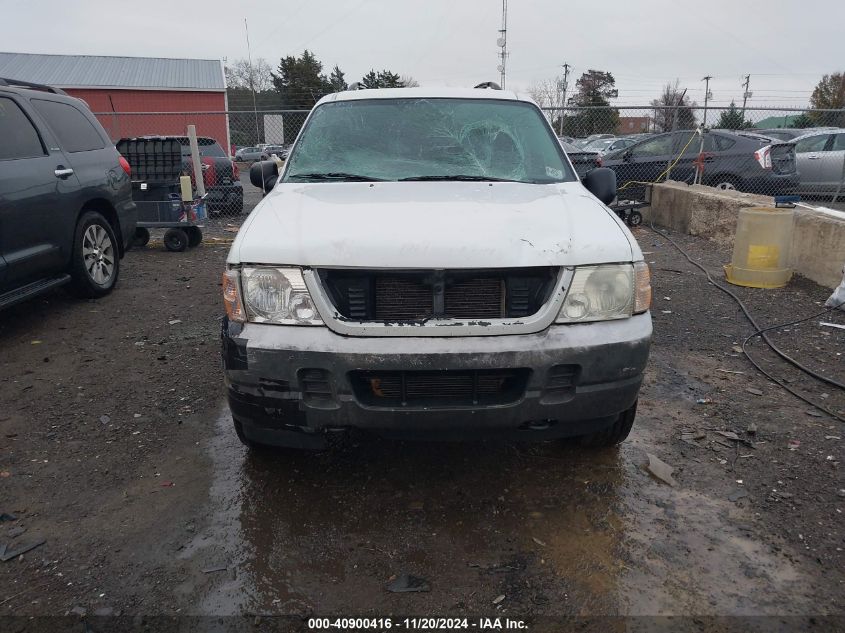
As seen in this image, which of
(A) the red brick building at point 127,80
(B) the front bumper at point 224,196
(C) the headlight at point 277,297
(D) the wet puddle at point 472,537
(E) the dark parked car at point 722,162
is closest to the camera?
(D) the wet puddle at point 472,537

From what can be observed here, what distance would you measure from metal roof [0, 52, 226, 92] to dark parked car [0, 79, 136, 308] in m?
31.7

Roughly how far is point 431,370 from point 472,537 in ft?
2.51

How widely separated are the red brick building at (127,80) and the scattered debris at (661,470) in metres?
34.9

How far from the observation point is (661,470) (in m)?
3.23

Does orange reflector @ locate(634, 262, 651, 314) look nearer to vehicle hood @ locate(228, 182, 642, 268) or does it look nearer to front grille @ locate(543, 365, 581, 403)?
vehicle hood @ locate(228, 182, 642, 268)

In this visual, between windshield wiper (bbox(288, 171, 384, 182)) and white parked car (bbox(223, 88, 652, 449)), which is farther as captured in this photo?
windshield wiper (bbox(288, 171, 384, 182))

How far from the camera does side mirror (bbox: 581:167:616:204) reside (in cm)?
397

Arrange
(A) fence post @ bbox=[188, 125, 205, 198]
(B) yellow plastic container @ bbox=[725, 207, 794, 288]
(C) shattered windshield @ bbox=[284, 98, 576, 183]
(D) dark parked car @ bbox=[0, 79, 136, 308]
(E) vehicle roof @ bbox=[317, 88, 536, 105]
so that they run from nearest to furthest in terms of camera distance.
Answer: (C) shattered windshield @ bbox=[284, 98, 576, 183]
(E) vehicle roof @ bbox=[317, 88, 536, 105]
(D) dark parked car @ bbox=[0, 79, 136, 308]
(B) yellow plastic container @ bbox=[725, 207, 794, 288]
(A) fence post @ bbox=[188, 125, 205, 198]

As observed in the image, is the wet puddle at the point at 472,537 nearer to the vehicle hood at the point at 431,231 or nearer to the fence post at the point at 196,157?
the vehicle hood at the point at 431,231

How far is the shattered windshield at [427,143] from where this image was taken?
147 inches

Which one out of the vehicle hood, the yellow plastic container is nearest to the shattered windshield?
the vehicle hood

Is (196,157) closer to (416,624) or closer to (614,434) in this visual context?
(614,434)

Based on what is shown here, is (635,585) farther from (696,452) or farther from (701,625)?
(696,452)

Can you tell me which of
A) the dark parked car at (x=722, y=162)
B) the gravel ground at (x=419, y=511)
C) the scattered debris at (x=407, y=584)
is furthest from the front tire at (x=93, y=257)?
the dark parked car at (x=722, y=162)
